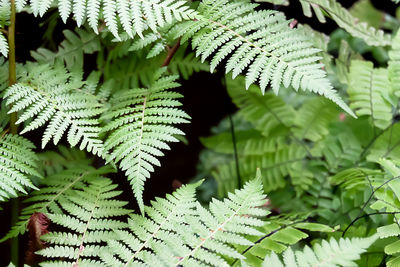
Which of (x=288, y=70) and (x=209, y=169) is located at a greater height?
(x=288, y=70)

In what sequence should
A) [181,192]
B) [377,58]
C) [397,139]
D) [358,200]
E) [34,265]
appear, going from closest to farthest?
[181,192], [34,265], [358,200], [397,139], [377,58]

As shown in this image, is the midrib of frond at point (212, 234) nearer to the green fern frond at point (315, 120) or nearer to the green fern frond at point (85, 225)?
the green fern frond at point (85, 225)

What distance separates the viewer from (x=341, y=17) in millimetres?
1653

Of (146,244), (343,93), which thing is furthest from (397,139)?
(146,244)

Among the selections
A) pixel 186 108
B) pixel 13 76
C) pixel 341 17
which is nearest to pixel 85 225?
pixel 13 76

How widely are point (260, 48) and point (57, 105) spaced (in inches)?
27.9

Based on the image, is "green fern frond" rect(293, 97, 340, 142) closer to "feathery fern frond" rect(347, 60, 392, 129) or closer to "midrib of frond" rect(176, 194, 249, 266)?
"feathery fern frond" rect(347, 60, 392, 129)

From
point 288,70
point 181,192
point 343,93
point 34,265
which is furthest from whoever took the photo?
point 343,93

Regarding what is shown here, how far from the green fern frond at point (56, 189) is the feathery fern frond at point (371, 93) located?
1.23 meters

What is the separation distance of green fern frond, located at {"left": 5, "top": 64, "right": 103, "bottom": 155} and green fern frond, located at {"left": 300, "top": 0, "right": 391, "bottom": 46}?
0.97 m

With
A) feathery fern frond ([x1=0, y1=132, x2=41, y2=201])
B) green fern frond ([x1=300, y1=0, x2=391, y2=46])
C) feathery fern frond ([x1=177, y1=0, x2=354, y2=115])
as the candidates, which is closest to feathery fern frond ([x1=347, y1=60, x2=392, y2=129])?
green fern frond ([x1=300, y1=0, x2=391, y2=46])

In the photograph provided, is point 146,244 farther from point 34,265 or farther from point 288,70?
point 288,70

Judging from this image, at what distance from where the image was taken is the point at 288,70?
3.82ft

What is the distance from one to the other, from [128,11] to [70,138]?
46cm
